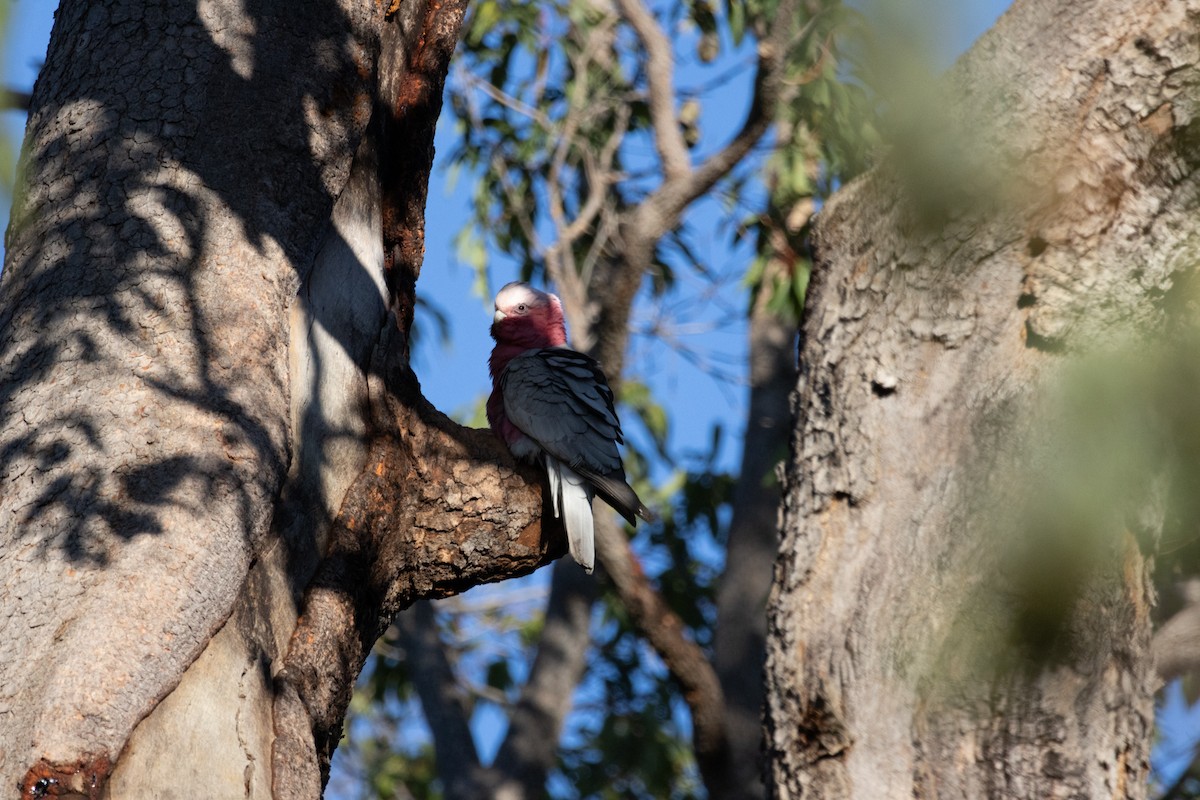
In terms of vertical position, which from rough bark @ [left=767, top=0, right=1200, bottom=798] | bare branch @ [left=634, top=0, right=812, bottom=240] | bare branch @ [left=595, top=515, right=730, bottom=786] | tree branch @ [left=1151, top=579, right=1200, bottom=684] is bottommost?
rough bark @ [left=767, top=0, right=1200, bottom=798]

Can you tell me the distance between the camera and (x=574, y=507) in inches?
135

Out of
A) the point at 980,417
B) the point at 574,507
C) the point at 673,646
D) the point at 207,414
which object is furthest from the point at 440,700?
the point at 980,417

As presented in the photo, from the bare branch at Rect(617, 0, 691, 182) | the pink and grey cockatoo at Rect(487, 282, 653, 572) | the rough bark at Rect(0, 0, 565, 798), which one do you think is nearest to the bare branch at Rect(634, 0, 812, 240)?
the bare branch at Rect(617, 0, 691, 182)

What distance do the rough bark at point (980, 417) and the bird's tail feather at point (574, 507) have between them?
1.20 metres

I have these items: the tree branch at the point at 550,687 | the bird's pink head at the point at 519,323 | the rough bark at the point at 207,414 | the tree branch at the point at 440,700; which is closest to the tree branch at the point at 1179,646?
the bird's pink head at the point at 519,323

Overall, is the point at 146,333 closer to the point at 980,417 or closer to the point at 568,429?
the point at 980,417

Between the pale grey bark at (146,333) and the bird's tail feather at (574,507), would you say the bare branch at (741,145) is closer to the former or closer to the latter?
the bird's tail feather at (574,507)

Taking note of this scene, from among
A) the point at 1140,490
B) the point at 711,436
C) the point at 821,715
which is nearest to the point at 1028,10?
the point at 1140,490

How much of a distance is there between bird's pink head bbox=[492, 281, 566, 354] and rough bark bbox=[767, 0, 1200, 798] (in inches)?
99.7

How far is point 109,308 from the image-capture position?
215 centimetres

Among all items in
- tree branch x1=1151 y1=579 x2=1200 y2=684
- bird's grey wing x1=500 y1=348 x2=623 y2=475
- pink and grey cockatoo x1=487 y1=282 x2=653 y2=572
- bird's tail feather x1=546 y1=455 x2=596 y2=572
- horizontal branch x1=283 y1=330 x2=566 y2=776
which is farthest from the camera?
tree branch x1=1151 y1=579 x2=1200 y2=684

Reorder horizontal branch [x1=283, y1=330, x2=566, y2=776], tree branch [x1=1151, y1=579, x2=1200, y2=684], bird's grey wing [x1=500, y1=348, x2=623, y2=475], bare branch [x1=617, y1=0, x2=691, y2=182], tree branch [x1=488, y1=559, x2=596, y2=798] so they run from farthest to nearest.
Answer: tree branch [x1=488, y1=559, x2=596, y2=798]
bare branch [x1=617, y1=0, x2=691, y2=182]
tree branch [x1=1151, y1=579, x2=1200, y2=684]
bird's grey wing [x1=500, y1=348, x2=623, y2=475]
horizontal branch [x1=283, y1=330, x2=566, y2=776]

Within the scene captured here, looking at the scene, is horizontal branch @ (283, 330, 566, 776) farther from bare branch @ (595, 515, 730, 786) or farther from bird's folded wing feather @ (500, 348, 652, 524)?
bare branch @ (595, 515, 730, 786)

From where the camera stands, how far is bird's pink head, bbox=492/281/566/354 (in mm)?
4645
